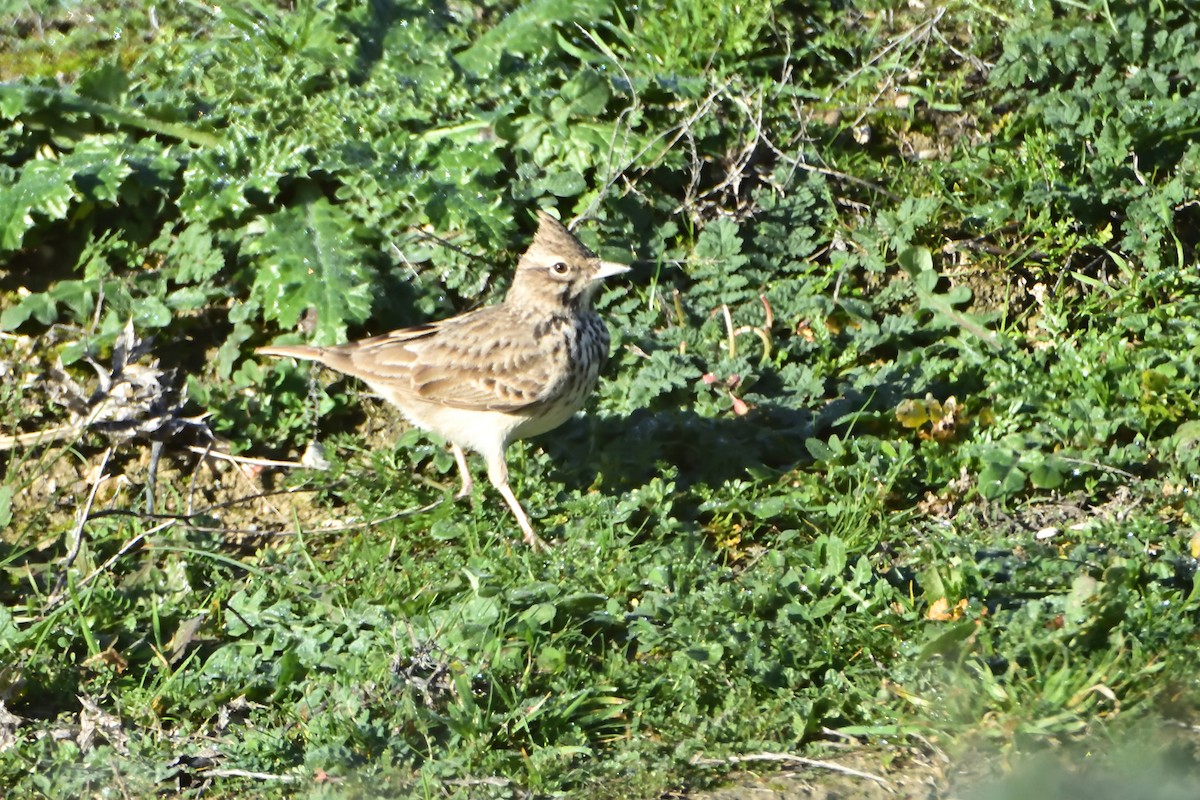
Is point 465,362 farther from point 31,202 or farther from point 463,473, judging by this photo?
point 31,202

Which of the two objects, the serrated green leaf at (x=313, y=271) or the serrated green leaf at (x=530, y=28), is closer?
the serrated green leaf at (x=313, y=271)

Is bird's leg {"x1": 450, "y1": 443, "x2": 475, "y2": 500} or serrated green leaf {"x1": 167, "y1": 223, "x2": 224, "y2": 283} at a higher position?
serrated green leaf {"x1": 167, "y1": 223, "x2": 224, "y2": 283}

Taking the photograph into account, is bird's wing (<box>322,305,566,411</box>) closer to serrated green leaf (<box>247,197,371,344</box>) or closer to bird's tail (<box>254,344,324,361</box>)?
bird's tail (<box>254,344,324,361</box>)

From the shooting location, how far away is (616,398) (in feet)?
21.1

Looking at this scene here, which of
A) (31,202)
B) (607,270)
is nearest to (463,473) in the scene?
(607,270)

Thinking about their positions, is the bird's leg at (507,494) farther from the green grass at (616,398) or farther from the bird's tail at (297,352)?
the bird's tail at (297,352)

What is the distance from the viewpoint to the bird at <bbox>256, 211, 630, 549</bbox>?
6020mm

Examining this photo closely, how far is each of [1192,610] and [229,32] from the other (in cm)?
553

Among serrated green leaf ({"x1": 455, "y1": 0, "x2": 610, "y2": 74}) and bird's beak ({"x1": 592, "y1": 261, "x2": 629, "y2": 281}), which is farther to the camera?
serrated green leaf ({"x1": 455, "y1": 0, "x2": 610, "y2": 74})

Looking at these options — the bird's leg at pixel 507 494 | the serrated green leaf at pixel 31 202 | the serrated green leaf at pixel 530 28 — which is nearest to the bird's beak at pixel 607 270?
the bird's leg at pixel 507 494

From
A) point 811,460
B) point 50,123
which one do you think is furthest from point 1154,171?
point 50,123

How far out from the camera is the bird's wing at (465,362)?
602 centimetres

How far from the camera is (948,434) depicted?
6.07 metres

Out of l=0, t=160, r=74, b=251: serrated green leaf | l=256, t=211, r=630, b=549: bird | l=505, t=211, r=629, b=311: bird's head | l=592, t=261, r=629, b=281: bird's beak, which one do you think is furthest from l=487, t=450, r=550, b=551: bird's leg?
l=0, t=160, r=74, b=251: serrated green leaf
